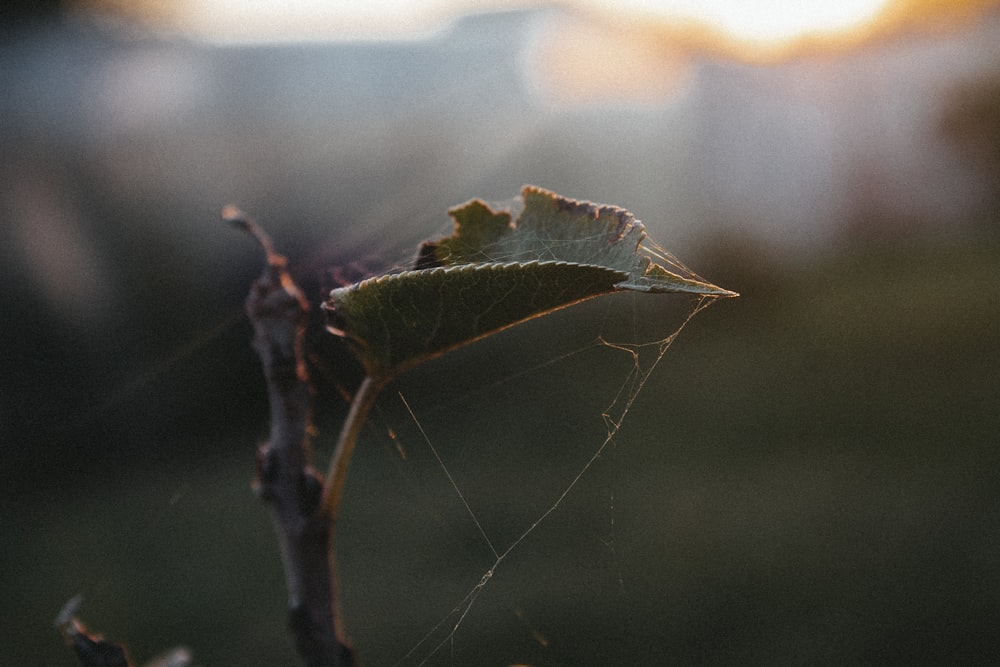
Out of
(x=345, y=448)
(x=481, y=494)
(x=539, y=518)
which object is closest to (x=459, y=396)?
(x=481, y=494)

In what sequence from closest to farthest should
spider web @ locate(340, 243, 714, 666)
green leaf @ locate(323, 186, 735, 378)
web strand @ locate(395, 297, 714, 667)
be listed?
green leaf @ locate(323, 186, 735, 378) → web strand @ locate(395, 297, 714, 667) → spider web @ locate(340, 243, 714, 666)

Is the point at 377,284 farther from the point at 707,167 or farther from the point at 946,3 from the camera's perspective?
the point at 946,3

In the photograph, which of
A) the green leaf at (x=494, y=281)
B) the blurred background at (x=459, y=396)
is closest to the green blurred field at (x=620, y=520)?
the blurred background at (x=459, y=396)

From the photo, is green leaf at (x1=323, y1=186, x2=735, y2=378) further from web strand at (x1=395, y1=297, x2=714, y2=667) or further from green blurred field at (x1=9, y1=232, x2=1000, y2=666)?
green blurred field at (x1=9, y1=232, x2=1000, y2=666)

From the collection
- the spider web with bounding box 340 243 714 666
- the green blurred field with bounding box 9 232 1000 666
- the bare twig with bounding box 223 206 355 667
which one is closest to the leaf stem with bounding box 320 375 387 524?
the bare twig with bounding box 223 206 355 667

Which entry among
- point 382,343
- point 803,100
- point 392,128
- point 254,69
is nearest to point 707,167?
point 803,100

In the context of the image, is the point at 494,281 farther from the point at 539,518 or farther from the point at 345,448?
the point at 539,518

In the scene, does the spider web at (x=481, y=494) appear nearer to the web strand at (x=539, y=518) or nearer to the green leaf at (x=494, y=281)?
the web strand at (x=539, y=518)
